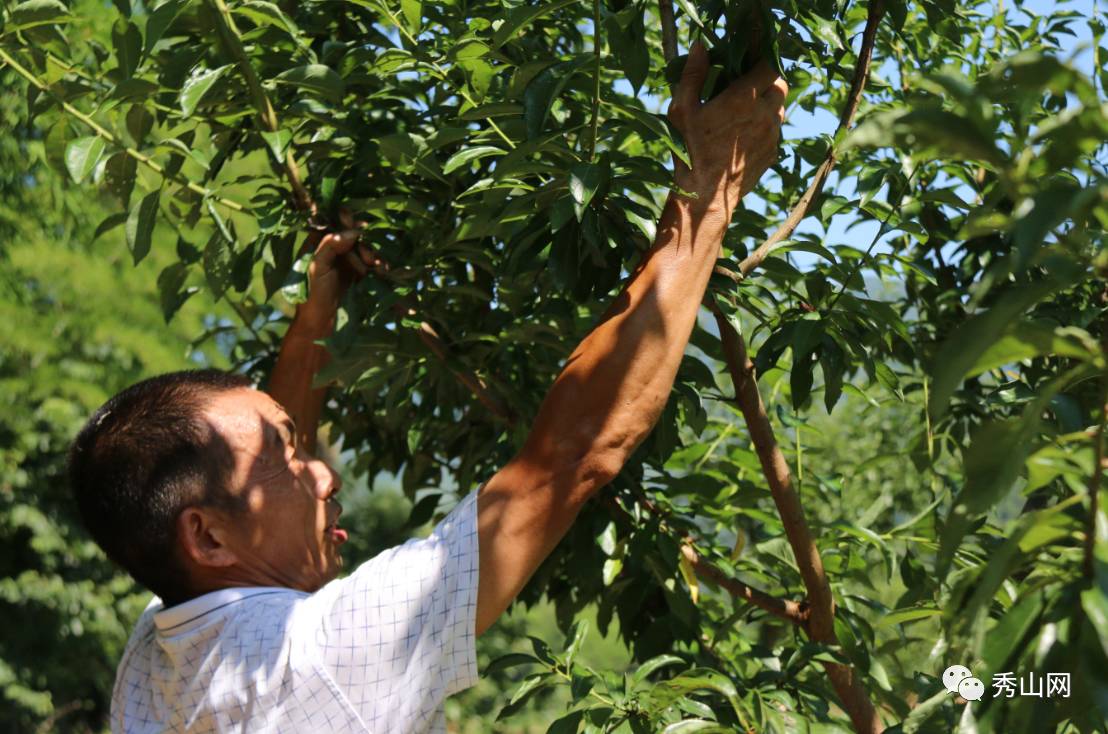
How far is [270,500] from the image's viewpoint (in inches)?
68.1

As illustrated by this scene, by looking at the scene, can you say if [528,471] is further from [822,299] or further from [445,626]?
[822,299]

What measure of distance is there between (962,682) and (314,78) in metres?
1.14

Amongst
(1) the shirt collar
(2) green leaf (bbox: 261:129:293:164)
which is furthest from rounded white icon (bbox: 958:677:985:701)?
(2) green leaf (bbox: 261:129:293:164)

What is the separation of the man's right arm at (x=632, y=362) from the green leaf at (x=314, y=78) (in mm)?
518

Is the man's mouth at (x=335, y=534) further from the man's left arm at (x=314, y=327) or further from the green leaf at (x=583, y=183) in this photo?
the green leaf at (x=583, y=183)

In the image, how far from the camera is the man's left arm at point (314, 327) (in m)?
1.90

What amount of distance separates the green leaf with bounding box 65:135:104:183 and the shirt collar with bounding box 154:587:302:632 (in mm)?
598

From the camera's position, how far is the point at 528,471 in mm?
1436

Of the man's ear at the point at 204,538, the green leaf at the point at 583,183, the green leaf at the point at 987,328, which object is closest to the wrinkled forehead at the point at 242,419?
the man's ear at the point at 204,538

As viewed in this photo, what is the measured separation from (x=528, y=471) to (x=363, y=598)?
25cm

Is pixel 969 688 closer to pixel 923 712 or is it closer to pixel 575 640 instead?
pixel 923 712

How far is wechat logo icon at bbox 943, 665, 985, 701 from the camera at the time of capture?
3.83ft

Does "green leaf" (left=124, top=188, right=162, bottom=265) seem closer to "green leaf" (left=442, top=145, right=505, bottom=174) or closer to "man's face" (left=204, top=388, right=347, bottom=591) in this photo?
"man's face" (left=204, top=388, right=347, bottom=591)

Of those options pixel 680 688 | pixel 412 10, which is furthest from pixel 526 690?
pixel 412 10
